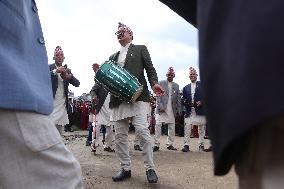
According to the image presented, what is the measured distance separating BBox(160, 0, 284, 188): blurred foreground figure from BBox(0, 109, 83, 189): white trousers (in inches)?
34.4

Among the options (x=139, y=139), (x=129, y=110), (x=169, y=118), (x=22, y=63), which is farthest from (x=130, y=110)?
(x=169, y=118)

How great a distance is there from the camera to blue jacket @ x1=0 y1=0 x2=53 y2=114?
67.2 inches

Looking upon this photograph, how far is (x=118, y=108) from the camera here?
564cm

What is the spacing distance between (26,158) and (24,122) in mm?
130

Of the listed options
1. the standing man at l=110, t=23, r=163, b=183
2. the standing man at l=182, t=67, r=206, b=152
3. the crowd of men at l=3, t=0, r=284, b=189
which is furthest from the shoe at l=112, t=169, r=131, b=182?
the standing man at l=182, t=67, r=206, b=152

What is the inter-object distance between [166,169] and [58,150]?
5335 mm

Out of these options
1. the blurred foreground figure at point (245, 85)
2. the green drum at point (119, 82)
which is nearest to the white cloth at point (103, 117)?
the green drum at point (119, 82)

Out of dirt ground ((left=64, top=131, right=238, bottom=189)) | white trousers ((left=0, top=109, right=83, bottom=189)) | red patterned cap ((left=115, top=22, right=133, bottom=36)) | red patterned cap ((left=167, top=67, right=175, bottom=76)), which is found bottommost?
dirt ground ((left=64, top=131, right=238, bottom=189))

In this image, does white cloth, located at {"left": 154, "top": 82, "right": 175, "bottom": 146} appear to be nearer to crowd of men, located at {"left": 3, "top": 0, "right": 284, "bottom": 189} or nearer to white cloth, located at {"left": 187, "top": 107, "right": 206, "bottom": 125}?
white cloth, located at {"left": 187, "top": 107, "right": 206, "bottom": 125}

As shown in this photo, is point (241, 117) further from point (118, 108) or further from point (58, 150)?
point (118, 108)

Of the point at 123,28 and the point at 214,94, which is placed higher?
the point at 123,28

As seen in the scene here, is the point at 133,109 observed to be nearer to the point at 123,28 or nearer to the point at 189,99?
the point at 123,28

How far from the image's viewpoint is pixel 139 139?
5637mm

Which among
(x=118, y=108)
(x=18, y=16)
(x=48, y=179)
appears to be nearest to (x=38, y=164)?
(x=48, y=179)
